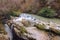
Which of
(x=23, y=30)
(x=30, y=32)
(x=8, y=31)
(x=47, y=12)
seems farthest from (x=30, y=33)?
(x=47, y=12)

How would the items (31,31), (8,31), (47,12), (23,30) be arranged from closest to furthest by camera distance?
(23,30)
(31,31)
(8,31)
(47,12)

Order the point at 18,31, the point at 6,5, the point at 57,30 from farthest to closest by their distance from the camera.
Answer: the point at 6,5 → the point at 57,30 → the point at 18,31

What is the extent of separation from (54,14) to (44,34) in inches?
43.9

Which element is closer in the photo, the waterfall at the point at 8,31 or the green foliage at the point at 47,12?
the waterfall at the point at 8,31

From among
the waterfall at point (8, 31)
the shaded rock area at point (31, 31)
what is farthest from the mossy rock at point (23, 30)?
the waterfall at point (8, 31)

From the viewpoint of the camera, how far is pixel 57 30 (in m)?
3.23

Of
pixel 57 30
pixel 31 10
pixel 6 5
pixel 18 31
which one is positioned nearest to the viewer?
pixel 18 31

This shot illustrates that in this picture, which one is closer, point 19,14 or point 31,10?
point 19,14

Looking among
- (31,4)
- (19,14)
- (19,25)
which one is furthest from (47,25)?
(31,4)

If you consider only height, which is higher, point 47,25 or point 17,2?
point 17,2

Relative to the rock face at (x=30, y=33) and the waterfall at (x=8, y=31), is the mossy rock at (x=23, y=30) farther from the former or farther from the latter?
the waterfall at (x=8, y=31)

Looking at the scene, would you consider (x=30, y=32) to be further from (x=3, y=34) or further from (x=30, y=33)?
(x=3, y=34)

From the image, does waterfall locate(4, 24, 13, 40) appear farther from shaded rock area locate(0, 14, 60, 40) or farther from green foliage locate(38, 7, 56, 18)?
green foliage locate(38, 7, 56, 18)

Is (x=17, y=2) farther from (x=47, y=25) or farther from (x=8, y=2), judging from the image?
(x=47, y=25)
